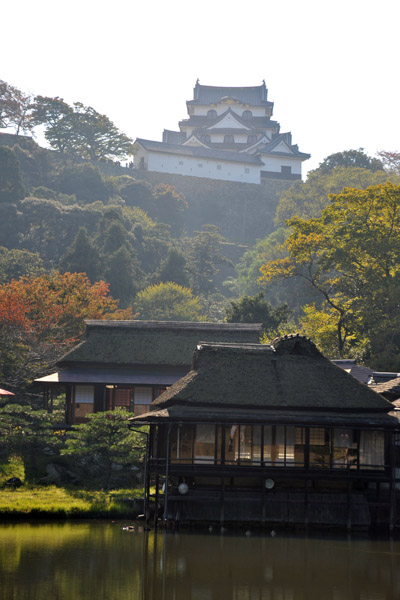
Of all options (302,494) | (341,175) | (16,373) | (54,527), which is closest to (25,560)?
(54,527)

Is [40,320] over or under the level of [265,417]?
over

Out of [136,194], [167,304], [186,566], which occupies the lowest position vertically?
[186,566]

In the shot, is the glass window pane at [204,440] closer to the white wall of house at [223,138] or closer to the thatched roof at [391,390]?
the thatched roof at [391,390]

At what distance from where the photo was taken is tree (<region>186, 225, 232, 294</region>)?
88125 mm

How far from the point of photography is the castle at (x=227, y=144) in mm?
104438

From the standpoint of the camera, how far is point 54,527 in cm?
2733

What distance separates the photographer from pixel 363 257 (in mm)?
51938

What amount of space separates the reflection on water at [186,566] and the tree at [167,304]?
4542 centimetres

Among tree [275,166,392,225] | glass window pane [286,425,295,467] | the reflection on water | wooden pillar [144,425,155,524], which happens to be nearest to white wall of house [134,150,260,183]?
tree [275,166,392,225]

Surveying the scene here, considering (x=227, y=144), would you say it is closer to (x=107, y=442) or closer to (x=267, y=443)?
(x=107, y=442)

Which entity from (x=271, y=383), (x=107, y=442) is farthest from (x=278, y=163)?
(x=271, y=383)

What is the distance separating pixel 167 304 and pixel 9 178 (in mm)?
23689

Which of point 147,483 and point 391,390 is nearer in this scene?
point 147,483

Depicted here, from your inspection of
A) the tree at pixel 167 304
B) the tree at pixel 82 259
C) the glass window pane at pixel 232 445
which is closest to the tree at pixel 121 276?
the tree at pixel 167 304
